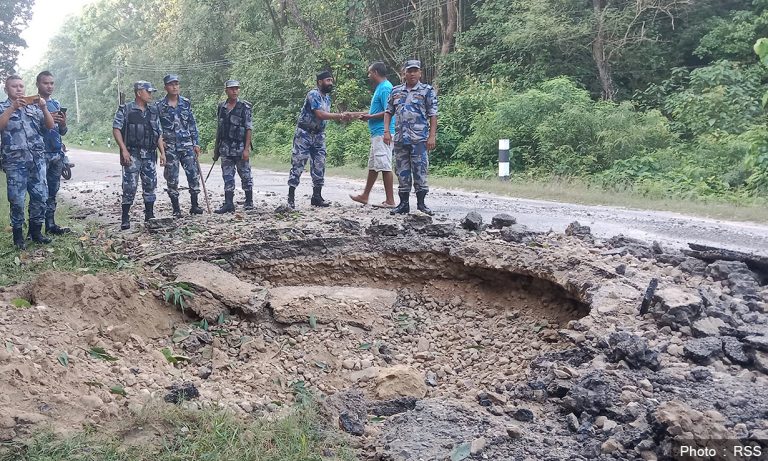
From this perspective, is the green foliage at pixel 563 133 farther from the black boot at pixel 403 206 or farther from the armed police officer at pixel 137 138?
the armed police officer at pixel 137 138

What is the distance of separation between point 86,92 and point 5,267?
48.9 meters

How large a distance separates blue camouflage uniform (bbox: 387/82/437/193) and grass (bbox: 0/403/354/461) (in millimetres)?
4414

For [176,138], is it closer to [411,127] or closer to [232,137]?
[232,137]

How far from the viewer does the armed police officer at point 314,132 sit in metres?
7.49

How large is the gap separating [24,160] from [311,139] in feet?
10.3

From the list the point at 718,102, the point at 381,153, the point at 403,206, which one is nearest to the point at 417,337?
the point at 403,206

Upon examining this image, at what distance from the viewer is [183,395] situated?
3283 millimetres

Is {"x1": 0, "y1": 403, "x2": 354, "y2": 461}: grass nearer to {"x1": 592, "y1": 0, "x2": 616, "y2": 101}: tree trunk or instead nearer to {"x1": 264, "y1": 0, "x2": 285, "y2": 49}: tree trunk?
{"x1": 592, "y1": 0, "x2": 616, "y2": 101}: tree trunk

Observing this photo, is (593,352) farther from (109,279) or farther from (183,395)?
(109,279)

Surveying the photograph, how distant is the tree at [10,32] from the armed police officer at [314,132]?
17.2 m

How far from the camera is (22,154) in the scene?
5793 mm

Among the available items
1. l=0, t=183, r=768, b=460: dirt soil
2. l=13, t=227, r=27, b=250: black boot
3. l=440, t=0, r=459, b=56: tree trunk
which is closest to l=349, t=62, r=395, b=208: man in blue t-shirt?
l=0, t=183, r=768, b=460: dirt soil

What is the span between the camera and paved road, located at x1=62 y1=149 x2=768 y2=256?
6.22 m

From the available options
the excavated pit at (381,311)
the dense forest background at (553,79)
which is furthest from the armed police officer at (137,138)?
the dense forest background at (553,79)
